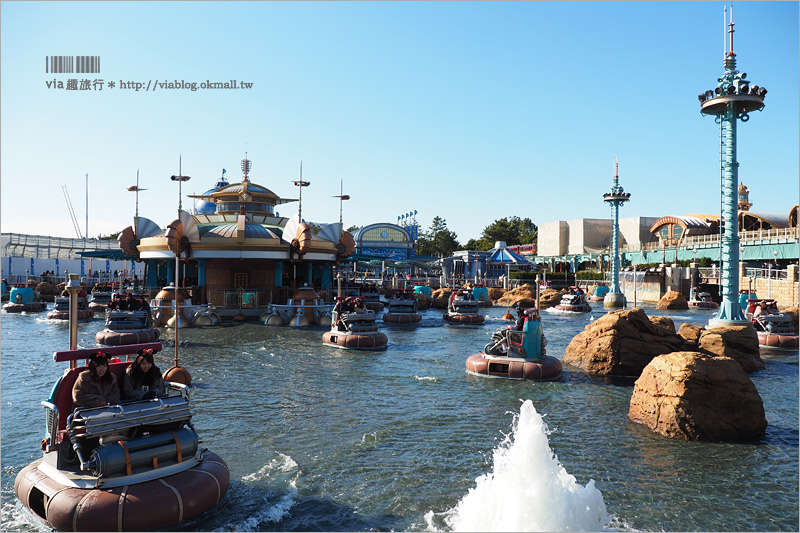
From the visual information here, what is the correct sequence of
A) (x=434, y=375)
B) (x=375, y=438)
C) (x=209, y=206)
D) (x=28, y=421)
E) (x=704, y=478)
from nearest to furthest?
(x=704, y=478) < (x=375, y=438) < (x=28, y=421) < (x=434, y=375) < (x=209, y=206)

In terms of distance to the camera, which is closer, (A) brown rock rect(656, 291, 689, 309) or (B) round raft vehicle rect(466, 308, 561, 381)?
(B) round raft vehicle rect(466, 308, 561, 381)

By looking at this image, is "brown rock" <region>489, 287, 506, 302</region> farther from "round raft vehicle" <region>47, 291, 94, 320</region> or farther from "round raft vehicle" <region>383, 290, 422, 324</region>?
"round raft vehicle" <region>47, 291, 94, 320</region>

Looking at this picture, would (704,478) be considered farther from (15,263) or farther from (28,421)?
(15,263)

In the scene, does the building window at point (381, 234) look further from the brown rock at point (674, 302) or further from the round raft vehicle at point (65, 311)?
the round raft vehicle at point (65, 311)

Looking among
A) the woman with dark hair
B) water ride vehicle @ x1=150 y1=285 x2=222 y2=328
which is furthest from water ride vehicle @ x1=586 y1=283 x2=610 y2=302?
the woman with dark hair

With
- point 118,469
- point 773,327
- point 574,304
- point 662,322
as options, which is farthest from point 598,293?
point 118,469

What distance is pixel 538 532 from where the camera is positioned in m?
7.89

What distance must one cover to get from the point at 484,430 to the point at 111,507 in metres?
8.51

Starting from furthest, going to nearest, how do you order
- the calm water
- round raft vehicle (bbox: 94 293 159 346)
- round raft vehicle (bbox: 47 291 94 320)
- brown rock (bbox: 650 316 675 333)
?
round raft vehicle (bbox: 47 291 94 320)
round raft vehicle (bbox: 94 293 159 346)
brown rock (bbox: 650 316 675 333)
the calm water

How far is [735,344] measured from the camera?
2150 centimetres

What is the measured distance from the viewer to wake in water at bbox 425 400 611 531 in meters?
8.24

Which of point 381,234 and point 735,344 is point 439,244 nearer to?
point 381,234

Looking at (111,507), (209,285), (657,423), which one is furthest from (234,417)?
(209,285)

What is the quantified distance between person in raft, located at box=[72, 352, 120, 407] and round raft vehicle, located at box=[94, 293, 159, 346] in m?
18.9
